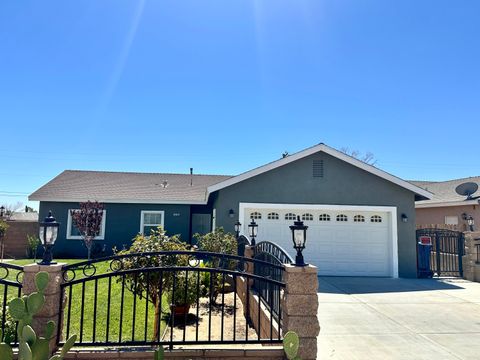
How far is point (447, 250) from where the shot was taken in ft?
39.5

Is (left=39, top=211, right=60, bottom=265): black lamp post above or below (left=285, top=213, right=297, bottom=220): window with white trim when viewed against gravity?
below

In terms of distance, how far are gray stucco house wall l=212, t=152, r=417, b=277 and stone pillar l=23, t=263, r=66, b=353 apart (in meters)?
8.37

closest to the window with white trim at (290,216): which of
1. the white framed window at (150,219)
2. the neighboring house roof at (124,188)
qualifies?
the neighboring house roof at (124,188)

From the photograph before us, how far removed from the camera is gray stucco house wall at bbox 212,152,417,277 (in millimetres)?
11961

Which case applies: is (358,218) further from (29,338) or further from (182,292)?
(29,338)

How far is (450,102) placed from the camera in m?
13.8

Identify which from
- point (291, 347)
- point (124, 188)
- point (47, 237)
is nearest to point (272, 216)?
point (47, 237)

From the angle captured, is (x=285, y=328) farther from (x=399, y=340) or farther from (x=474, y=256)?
(x=474, y=256)

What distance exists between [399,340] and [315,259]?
22.3 ft

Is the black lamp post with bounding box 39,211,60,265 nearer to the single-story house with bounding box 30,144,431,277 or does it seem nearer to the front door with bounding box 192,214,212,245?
the single-story house with bounding box 30,144,431,277

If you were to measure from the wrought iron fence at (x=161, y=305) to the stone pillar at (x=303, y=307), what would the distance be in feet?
1.03

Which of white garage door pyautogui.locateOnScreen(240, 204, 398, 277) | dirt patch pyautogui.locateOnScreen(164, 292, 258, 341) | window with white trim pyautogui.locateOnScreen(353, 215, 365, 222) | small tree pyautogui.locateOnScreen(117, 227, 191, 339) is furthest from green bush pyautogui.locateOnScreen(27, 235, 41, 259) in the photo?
window with white trim pyautogui.locateOnScreen(353, 215, 365, 222)

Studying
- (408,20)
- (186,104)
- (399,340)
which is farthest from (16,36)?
(399,340)

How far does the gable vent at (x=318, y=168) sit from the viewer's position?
12.2 m
